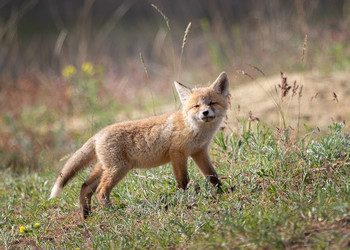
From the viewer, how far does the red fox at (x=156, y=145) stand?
13.8ft

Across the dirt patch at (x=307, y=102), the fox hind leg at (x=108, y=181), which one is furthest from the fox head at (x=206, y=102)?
the dirt patch at (x=307, y=102)

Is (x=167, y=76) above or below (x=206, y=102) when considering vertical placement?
below

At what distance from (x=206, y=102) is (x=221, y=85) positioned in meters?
0.35

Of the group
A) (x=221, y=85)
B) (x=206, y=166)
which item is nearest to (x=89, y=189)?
(x=206, y=166)

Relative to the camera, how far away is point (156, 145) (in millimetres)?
4324

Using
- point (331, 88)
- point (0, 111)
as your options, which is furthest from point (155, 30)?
point (331, 88)

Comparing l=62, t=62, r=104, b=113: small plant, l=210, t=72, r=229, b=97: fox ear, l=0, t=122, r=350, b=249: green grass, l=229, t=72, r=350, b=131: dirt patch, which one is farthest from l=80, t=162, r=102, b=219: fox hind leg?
l=229, t=72, r=350, b=131: dirt patch

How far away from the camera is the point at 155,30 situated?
13008 mm

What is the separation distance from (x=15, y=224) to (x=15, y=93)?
16.3 ft

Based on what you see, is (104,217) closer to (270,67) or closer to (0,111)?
(0,111)

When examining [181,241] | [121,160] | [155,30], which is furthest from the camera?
[155,30]

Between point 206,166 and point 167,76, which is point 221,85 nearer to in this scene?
point 206,166

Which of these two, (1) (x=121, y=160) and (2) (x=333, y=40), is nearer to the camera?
(1) (x=121, y=160)

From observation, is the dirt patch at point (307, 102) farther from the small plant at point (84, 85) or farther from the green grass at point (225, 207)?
the small plant at point (84, 85)
